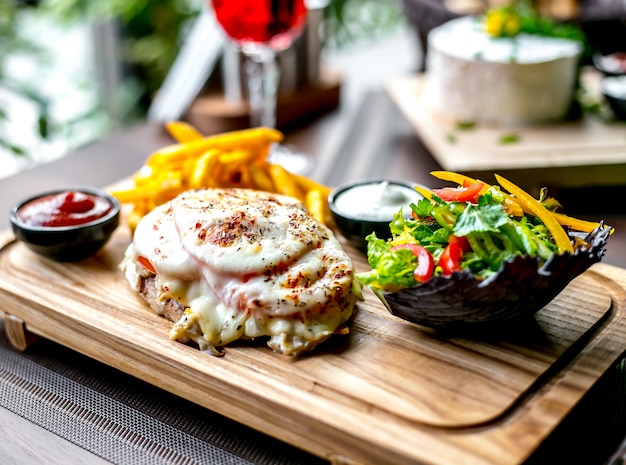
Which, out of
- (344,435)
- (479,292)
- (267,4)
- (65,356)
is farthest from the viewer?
(267,4)

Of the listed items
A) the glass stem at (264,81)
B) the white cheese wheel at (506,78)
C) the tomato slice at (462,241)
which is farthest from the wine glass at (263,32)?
the tomato slice at (462,241)

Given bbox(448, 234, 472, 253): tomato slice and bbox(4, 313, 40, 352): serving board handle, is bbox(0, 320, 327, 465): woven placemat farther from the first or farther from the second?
bbox(448, 234, 472, 253): tomato slice

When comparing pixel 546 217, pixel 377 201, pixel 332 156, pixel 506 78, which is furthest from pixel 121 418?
pixel 506 78

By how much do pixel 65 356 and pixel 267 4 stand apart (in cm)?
176

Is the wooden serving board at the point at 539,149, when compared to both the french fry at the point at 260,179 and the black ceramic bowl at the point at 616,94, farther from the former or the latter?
the french fry at the point at 260,179

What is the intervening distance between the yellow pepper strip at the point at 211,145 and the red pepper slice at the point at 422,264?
3.32 ft

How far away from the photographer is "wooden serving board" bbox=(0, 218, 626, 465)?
5.33 ft

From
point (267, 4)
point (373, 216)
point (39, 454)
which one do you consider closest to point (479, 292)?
point (373, 216)

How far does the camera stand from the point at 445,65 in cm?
371

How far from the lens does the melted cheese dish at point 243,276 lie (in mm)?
1924

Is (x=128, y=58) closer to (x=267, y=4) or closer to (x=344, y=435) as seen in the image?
(x=267, y=4)

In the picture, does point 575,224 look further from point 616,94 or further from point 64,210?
point 616,94

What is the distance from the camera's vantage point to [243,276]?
1.96 metres

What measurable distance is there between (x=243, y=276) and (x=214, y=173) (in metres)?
0.81
